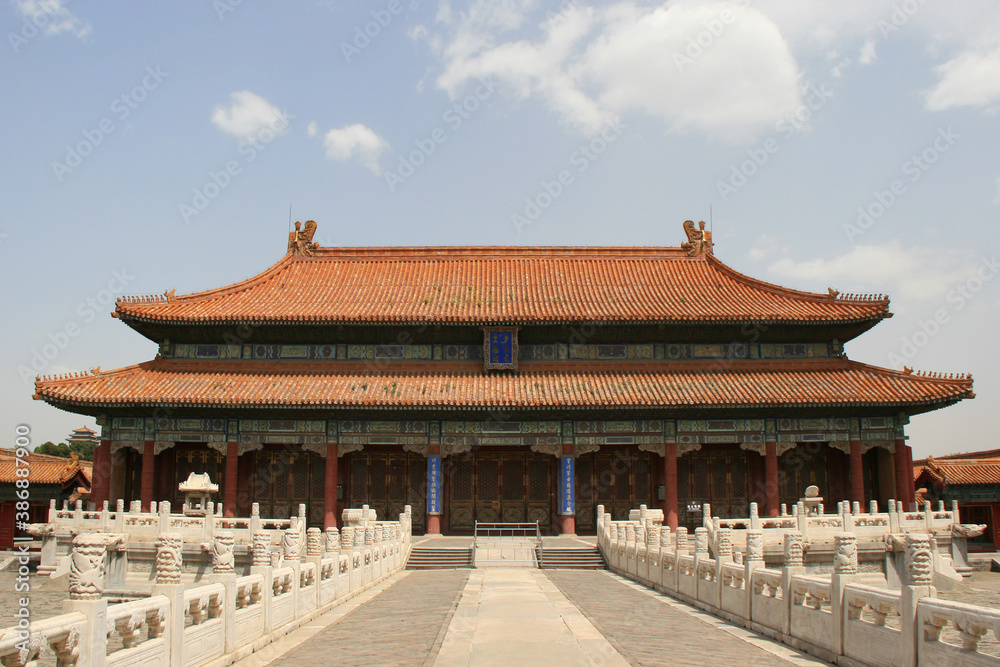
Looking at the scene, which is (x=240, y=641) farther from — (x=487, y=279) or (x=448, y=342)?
(x=487, y=279)

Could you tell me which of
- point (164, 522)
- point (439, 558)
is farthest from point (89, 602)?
point (439, 558)

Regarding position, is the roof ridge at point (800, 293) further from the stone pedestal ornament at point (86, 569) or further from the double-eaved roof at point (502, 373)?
the stone pedestal ornament at point (86, 569)

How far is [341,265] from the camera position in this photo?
3500 centimetres

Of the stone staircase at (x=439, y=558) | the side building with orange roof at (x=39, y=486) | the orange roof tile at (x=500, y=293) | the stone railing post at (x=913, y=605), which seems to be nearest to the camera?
the stone railing post at (x=913, y=605)

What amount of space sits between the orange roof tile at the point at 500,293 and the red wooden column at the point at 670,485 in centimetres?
471

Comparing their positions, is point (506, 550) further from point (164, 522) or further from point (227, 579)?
point (227, 579)

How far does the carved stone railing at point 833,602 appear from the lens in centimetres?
717

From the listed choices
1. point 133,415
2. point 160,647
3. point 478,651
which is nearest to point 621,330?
point 133,415

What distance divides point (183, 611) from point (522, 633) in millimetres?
4357

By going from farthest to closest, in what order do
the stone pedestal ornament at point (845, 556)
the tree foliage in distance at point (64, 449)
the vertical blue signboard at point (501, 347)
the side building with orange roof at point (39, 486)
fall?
the tree foliage in distance at point (64, 449) → the side building with orange roof at point (39, 486) → the vertical blue signboard at point (501, 347) → the stone pedestal ornament at point (845, 556)

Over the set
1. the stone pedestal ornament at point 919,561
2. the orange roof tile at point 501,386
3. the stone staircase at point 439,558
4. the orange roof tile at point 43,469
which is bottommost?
the stone staircase at point 439,558

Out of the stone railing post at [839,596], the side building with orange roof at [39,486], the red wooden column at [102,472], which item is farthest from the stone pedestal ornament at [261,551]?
the side building with orange roof at [39,486]

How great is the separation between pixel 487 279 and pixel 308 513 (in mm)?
11802

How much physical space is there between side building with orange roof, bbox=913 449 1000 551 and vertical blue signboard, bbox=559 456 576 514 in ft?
54.8
